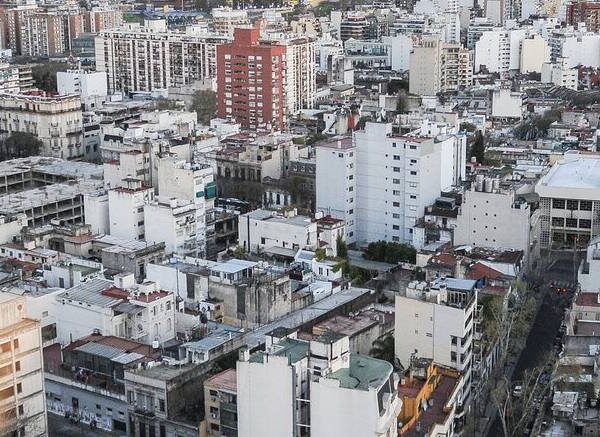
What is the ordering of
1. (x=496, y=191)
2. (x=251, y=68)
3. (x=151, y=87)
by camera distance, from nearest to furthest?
(x=496, y=191)
(x=251, y=68)
(x=151, y=87)

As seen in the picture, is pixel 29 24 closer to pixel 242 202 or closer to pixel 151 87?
pixel 151 87

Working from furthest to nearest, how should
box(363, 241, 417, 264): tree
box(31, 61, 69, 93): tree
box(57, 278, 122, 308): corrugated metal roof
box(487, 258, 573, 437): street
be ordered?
1. box(31, 61, 69, 93): tree
2. box(363, 241, 417, 264): tree
3. box(487, 258, 573, 437): street
4. box(57, 278, 122, 308): corrugated metal roof

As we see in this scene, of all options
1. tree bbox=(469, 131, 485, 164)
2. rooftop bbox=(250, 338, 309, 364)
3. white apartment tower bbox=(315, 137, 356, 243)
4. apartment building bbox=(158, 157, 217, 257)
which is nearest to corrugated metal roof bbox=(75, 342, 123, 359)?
rooftop bbox=(250, 338, 309, 364)

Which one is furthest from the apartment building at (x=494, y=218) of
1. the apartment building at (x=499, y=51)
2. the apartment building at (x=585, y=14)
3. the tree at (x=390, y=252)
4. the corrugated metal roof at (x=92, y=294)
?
the apartment building at (x=585, y=14)

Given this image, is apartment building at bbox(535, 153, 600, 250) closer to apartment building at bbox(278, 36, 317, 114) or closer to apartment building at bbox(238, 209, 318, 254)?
apartment building at bbox(238, 209, 318, 254)

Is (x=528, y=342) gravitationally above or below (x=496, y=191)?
below

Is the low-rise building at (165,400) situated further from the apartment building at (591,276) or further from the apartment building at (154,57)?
the apartment building at (154,57)

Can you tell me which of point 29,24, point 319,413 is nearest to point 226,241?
point 319,413

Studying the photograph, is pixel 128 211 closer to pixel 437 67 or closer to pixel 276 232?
pixel 276 232
